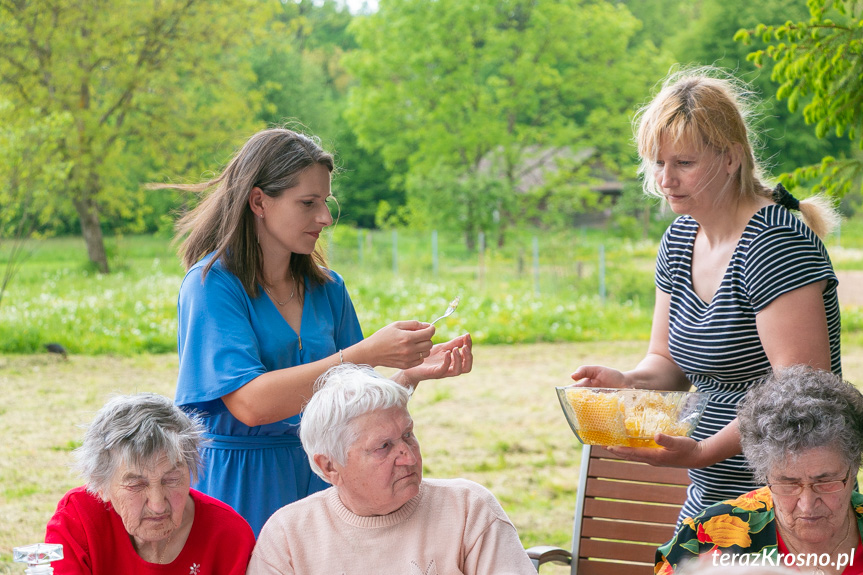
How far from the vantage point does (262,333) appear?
2053mm

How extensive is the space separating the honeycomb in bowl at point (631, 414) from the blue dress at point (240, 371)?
2.26 feet

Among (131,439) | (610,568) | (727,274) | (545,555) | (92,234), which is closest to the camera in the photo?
(131,439)

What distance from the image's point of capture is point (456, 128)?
71.4 feet

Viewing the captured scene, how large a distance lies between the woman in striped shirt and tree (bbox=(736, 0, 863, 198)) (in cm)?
101

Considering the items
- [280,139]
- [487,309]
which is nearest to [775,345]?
[280,139]

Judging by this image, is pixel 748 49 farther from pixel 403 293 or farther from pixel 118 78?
pixel 118 78

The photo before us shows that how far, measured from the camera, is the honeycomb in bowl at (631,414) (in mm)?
1914

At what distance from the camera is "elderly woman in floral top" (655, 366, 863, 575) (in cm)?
162

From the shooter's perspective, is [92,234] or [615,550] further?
[92,234]

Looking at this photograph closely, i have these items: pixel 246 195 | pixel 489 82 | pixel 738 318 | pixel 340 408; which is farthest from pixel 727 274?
pixel 489 82

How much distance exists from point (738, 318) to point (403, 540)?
917mm

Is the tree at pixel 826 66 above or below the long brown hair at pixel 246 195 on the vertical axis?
above

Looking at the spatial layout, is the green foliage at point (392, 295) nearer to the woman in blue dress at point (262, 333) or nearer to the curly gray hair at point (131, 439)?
the woman in blue dress at point (262, 333)

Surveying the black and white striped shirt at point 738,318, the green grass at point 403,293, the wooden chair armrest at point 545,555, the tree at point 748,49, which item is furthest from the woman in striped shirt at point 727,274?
the tree at point 748,49
